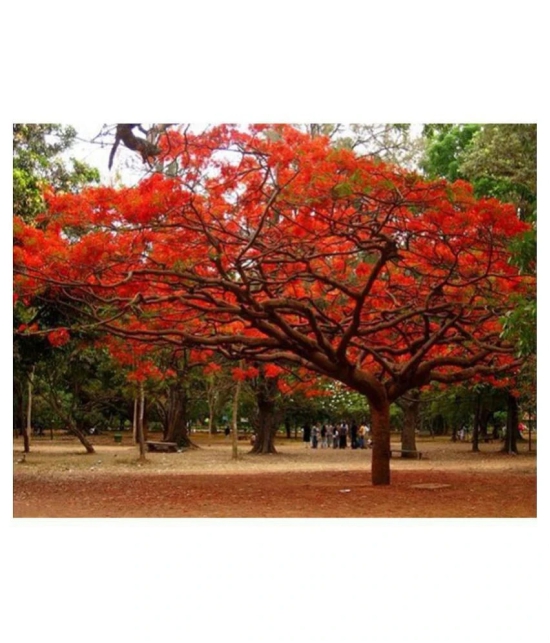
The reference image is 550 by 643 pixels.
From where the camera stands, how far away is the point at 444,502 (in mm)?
7984

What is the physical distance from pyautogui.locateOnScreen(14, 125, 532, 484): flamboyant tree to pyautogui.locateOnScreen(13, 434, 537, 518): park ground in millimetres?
1004

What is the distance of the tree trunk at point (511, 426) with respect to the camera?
1647cm

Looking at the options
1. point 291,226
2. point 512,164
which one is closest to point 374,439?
point 291,226


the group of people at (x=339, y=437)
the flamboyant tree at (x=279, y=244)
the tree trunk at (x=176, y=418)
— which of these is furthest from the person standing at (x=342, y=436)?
the flamboyant tree at (x=279, y=244)

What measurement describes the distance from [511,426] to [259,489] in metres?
9.40

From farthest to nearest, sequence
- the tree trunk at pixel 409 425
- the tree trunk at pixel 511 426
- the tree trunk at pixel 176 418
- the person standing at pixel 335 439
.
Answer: the person standing at pixel 335 439 < the tree trunk at pixel 176 418 < the tree trunk at pixel 511 426 < the tree trunk at pixel 409 425

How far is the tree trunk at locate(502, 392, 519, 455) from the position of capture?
1647 centimetres

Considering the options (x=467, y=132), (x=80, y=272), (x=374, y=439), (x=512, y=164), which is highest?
(x=467, y=132)

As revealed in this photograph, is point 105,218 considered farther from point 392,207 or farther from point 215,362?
point 215,362

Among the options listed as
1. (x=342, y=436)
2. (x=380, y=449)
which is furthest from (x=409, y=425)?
(x=380, y=449)

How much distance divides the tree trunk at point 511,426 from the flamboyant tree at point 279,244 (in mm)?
7244

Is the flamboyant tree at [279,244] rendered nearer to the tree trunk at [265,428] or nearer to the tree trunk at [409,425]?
the tree trunk at [409,425]

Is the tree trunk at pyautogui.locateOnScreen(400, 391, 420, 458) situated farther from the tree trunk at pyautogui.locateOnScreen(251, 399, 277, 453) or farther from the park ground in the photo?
the tree trunk at pyautogui.locateOnScreen(251, 399, 277, 453)
